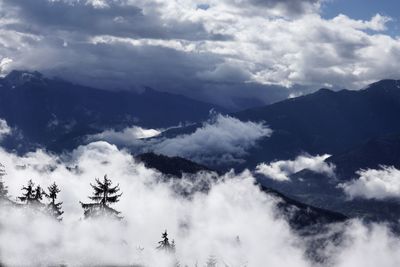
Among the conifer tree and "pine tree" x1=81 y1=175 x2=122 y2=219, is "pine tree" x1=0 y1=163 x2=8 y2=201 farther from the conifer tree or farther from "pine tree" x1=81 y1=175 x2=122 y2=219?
"pine tree" x1=81 y1=175 x2=122 y2=219

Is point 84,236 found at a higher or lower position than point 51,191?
lower

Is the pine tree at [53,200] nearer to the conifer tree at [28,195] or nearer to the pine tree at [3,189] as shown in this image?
the conifer tree at [28,195]

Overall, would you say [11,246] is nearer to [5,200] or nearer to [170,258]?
[5,200]

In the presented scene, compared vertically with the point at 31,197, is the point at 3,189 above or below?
above

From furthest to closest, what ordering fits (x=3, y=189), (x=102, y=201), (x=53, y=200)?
(x=3, y=189) → (x=53, y=200) → (x=102, y=201)

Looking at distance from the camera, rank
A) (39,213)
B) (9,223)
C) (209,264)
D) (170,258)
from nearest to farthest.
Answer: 1. (9,223)
2. (39,213)
3. (170,258)
4. (209,264)

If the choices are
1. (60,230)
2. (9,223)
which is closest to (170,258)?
(60,230)

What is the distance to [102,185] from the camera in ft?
201

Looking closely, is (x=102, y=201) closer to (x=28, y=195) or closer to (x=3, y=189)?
(x=28, y=195)

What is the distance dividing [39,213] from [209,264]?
2729 cm

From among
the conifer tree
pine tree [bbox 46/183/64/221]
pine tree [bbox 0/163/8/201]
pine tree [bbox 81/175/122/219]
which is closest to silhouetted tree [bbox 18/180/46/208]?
the conifer tree

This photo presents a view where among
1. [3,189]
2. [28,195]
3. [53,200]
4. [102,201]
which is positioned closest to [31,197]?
[28,195]

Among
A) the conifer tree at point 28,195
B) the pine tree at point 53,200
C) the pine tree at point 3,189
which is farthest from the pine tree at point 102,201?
the pine tree at point 3,189

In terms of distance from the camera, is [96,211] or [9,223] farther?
[96,211]
